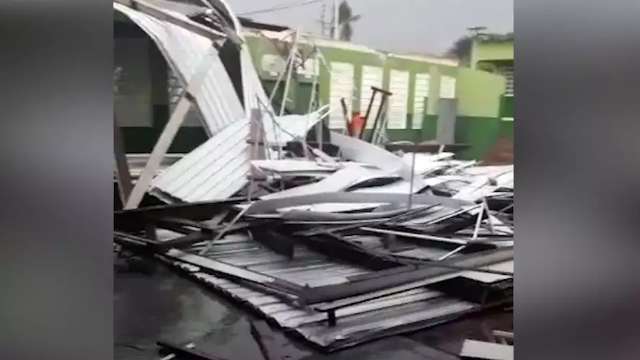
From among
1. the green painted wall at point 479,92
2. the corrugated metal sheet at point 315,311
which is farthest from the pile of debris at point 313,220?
the green painted wall at point 479,92

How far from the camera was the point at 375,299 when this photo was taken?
1463 mm

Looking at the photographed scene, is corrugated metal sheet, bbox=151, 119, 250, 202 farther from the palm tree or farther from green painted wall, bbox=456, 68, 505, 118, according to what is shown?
green painted wall, bbox=456, 68, 505, 118

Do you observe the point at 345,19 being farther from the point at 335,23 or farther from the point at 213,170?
the point at 213,170

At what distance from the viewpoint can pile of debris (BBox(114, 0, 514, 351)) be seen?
143 cm

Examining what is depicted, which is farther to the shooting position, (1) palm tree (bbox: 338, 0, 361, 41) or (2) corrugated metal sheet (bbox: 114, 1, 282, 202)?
(2) corrugated metal sheet (bbox: 114, 1, 282, 202)

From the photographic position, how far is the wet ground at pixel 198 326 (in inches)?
55.7

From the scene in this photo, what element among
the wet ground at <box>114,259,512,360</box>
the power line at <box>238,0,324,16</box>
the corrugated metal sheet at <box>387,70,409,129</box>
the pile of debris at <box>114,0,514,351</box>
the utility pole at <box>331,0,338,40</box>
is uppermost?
the power line at <box>238,0,324,16</box>

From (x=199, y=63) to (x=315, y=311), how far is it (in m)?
0.61

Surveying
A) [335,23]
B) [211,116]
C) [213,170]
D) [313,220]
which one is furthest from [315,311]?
[335,23]

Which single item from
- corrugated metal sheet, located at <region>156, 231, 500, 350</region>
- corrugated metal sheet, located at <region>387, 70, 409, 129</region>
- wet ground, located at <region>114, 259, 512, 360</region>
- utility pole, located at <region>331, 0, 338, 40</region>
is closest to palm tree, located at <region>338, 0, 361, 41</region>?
utility pole, located at <region>331, 0, 338, 40</region>

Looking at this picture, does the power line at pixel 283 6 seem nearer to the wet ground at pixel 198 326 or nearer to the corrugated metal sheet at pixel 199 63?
the corrugated metal sheet at pixel 199 63

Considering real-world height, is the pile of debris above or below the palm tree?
below
